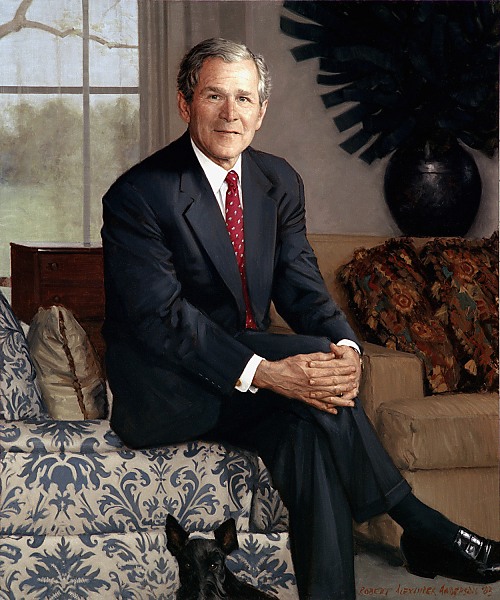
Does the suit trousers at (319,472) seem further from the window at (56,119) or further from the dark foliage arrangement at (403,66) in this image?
the dark foliage arrangement at (403,66)

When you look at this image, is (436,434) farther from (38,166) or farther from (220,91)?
(38,166)

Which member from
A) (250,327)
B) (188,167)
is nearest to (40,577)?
(250,327)

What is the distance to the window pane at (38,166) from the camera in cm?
267

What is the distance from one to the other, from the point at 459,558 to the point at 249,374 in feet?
2.69

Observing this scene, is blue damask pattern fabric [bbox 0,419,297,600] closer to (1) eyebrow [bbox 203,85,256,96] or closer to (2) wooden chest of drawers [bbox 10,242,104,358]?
(2) wooden chest of drawers [bbox 10,242,104,358]

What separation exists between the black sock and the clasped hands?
38 cm

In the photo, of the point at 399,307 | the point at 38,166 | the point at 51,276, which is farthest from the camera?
the point at 51,276

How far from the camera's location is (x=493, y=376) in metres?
2.87

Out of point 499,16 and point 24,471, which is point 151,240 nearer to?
point 24,471

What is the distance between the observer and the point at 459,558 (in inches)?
97.9

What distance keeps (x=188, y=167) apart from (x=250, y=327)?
491 mm

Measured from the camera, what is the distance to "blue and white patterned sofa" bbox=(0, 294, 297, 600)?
7.69ft
